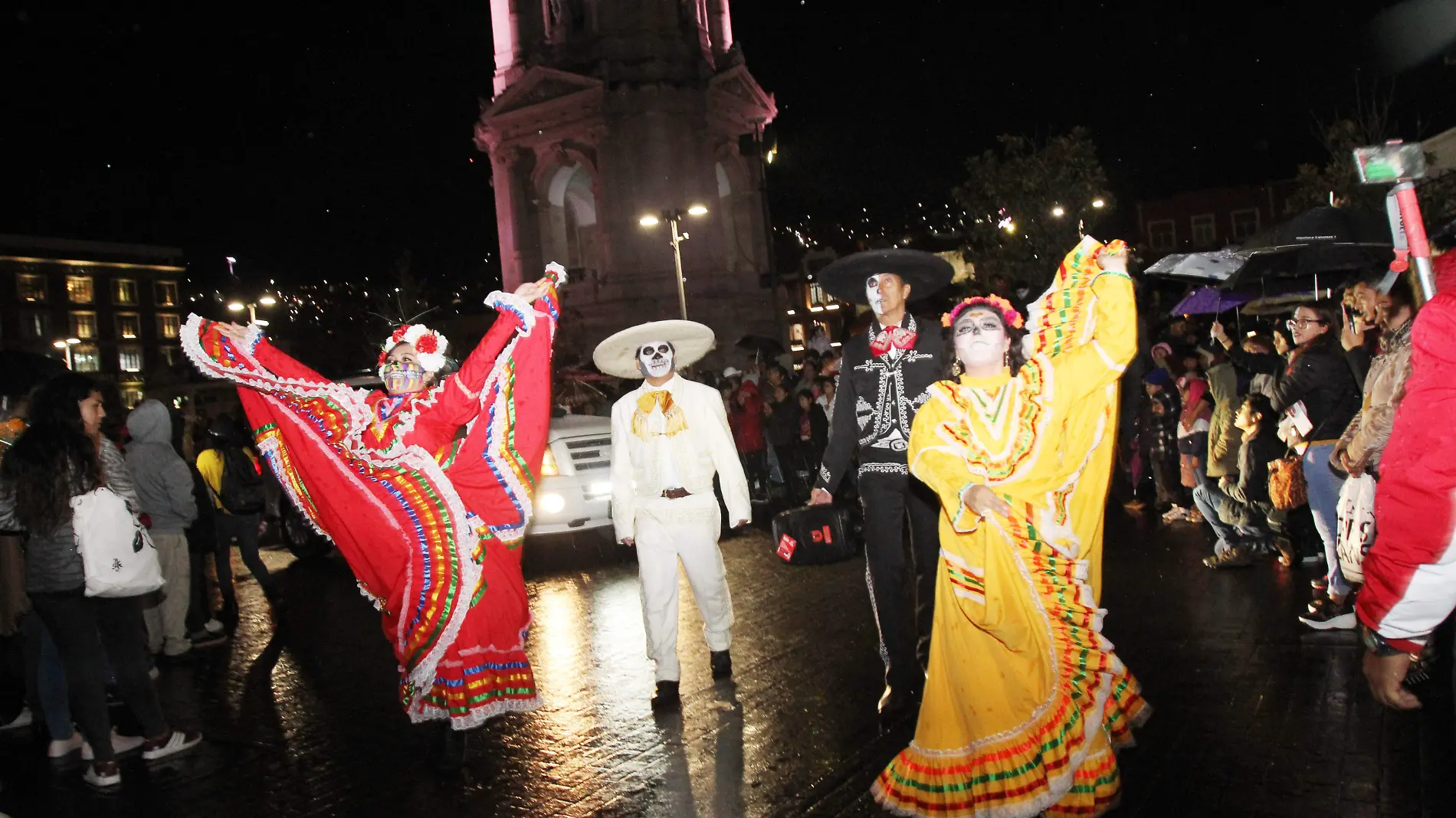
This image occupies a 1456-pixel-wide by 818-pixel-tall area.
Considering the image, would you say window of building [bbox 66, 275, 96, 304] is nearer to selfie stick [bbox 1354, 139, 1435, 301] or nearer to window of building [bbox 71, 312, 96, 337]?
window of building [bbox 71, 312, 96, 337]

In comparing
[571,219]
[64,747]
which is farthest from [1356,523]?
[571,219]

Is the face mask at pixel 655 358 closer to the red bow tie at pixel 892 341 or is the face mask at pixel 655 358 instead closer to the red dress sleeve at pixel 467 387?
the red dress sleeve at pixel 467 387

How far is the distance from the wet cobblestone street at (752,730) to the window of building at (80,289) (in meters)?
80.6

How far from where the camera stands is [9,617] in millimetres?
5777

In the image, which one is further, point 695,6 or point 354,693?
point 695,6

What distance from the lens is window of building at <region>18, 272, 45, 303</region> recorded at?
238ft

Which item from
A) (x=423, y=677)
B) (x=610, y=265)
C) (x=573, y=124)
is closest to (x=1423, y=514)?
(x=423, y=677)

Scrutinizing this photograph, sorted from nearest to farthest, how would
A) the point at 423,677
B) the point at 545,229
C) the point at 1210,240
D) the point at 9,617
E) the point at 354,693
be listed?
1. the point at 423,677
2. the point at 9,617
3. the point at 354,693
4. the point at 545,229
5. the point at 1210,240

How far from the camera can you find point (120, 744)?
19.6 ft

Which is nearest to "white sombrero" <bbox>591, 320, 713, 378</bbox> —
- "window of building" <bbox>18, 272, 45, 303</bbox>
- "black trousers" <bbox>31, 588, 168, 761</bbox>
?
"black trousers" <bbox>31, 588, 168, 761</bbox>

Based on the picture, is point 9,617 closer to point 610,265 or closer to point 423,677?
point 423,677

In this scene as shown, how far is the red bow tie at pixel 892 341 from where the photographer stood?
5.46 m

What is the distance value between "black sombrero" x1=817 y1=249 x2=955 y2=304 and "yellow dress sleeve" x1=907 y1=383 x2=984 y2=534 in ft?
4.79

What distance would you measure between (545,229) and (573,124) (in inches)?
150
